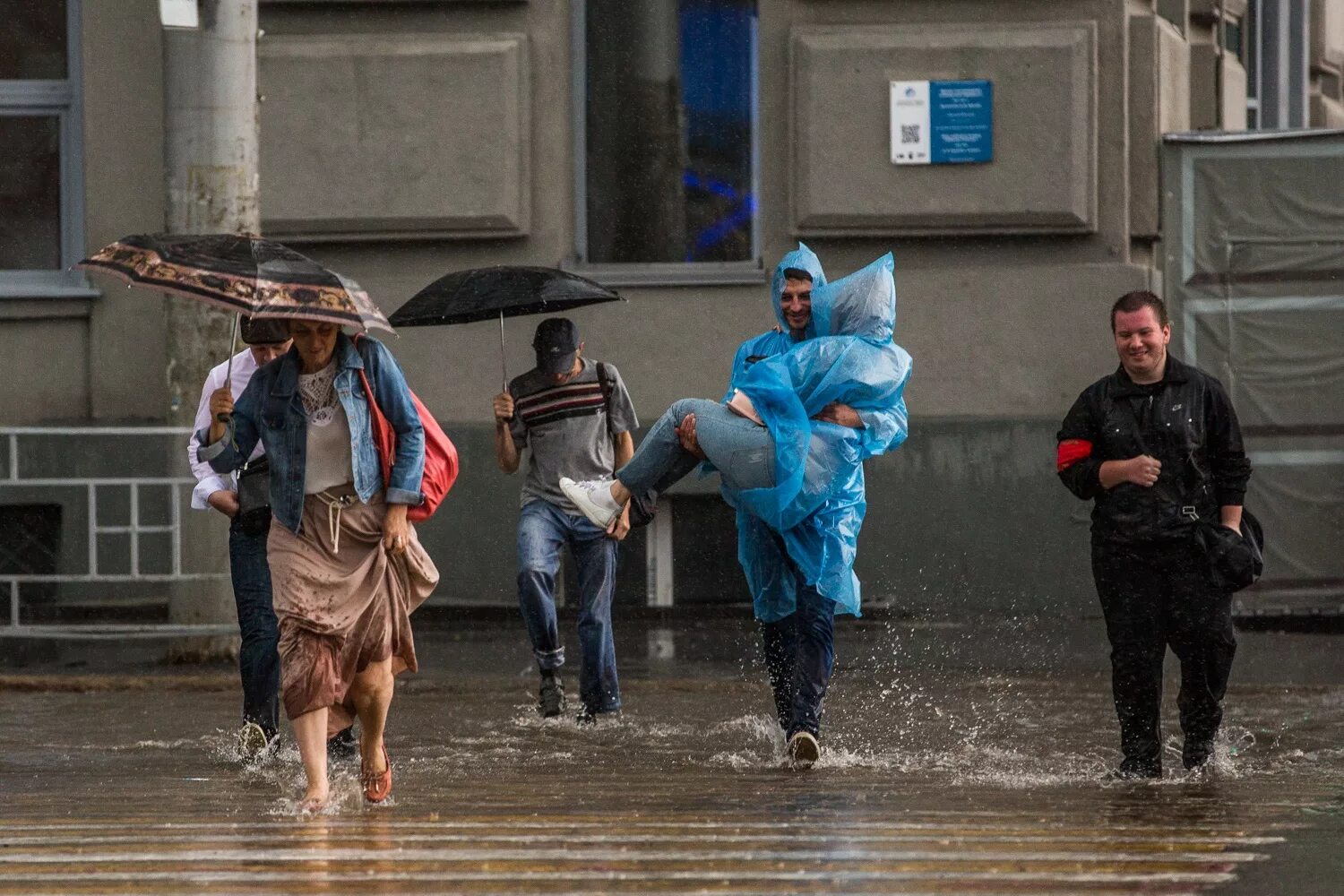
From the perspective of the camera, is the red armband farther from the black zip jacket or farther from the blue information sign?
the blue information sign

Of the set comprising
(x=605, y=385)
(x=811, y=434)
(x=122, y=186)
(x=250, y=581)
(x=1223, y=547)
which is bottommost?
(x=250, y=581)

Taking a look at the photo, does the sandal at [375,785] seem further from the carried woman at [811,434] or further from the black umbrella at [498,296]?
the black umbrella at [498,296]

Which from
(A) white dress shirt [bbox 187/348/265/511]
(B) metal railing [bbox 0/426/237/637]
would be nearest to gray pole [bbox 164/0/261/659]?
(B) metal railing [bbox 0/426/237/637]

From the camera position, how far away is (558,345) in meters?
9.59

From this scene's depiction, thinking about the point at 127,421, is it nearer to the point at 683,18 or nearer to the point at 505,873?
the point at 683,18

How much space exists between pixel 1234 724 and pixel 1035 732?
2.63 ft

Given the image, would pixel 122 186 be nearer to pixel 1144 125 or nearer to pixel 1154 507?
pixel 1144 125

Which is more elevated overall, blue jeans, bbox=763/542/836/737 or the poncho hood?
the poncho hood

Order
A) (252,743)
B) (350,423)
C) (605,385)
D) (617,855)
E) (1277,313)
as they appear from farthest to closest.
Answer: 1. (1277,313)
2. (605,385)
3. (252,743)
4. (350,423)
5. (617,855)

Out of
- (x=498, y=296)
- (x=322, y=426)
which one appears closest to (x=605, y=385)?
(x=498, y=296)

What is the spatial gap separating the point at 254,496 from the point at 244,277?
119cm

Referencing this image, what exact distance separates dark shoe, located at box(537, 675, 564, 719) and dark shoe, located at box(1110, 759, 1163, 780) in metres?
2.62

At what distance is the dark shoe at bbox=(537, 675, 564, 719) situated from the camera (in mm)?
9484

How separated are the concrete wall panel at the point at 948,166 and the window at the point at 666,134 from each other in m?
0.48
